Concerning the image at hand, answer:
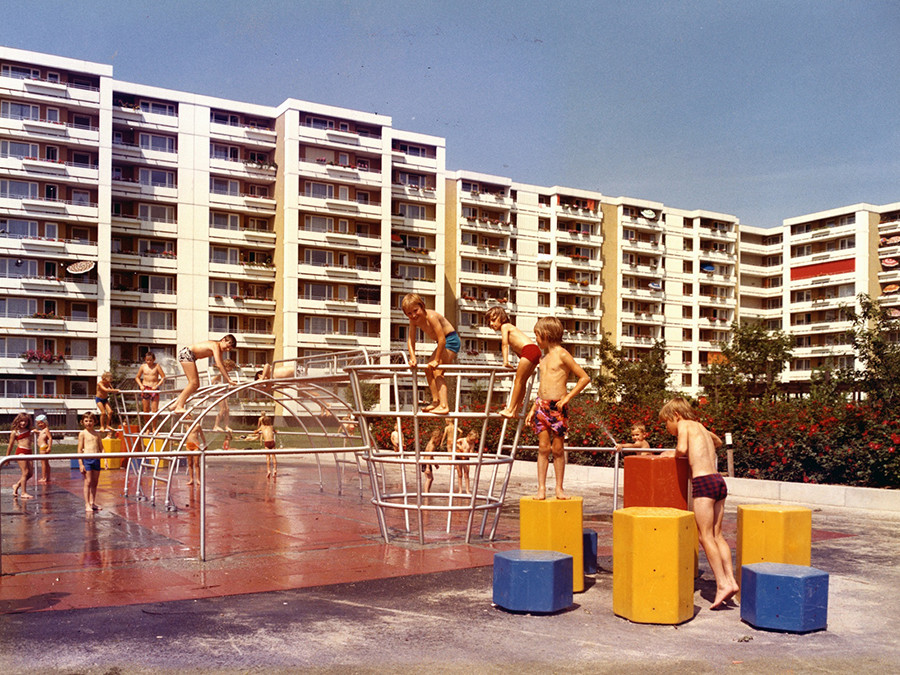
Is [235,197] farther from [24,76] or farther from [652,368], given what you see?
[652,368]

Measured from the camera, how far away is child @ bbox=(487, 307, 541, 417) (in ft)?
29.4

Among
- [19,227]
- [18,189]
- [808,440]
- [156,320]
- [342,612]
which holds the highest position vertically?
[18,189]

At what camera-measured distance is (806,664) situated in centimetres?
520

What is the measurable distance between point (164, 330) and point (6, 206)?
1239cm

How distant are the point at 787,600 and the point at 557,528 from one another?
6.29 feet

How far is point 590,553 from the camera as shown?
308 inches

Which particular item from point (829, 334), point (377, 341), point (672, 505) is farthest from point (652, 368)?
point (672, 505)

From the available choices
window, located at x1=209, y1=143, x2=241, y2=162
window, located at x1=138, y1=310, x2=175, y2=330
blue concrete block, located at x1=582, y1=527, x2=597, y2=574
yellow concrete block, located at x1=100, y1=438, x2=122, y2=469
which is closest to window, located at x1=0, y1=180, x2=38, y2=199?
window, located at x1=138, y1=310, x2=175, y2=330

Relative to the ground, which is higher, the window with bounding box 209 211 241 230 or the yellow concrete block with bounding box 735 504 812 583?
the window with bounding box 209 211 241 230

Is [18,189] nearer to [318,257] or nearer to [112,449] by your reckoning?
[318,257]

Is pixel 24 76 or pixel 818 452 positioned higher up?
pixel 24 76

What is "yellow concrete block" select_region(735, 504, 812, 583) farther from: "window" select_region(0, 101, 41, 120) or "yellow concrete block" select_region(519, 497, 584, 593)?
"window" select_region(0, 101, 41, 120)

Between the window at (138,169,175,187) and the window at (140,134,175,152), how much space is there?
150cm

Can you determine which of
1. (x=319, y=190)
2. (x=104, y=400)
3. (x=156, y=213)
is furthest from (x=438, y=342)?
(x=319, y=190)
